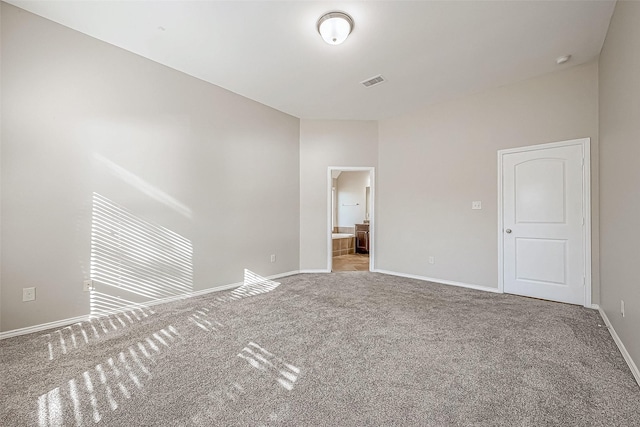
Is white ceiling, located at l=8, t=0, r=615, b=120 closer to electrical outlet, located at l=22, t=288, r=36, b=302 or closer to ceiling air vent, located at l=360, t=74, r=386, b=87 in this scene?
ceiling air vent, located at l=360, t=74, r=386, b=87

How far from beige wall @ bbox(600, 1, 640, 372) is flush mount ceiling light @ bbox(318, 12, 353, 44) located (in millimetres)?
2012

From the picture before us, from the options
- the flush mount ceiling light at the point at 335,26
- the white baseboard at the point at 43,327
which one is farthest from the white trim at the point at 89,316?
the flush mount ceiling light at the point at 335,26

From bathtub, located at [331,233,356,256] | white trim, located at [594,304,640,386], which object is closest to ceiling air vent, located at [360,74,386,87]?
white trim, located at [594,304,640,386]

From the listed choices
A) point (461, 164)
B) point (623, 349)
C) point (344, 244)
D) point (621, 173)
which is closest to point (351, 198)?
point (344, 244)

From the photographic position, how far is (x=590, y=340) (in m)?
2.29

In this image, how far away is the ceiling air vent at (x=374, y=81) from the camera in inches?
140

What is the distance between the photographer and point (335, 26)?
2.45m

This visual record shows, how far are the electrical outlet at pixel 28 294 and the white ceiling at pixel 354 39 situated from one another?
8.12 feet

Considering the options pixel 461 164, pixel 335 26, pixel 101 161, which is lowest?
pixel 101 161

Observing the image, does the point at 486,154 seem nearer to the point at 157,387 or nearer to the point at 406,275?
the point at 406,275

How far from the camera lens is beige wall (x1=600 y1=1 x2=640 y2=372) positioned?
1854 mm

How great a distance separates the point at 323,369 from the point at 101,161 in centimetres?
295

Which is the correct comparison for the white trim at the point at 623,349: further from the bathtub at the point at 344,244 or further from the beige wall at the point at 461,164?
the bathtub at the point at 344,244

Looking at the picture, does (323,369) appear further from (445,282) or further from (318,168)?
(318,168)
